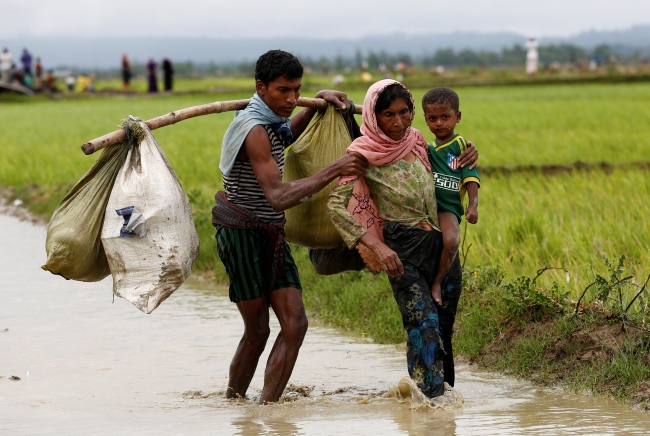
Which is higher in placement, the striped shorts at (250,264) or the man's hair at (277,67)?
the man's hair at (277,67)

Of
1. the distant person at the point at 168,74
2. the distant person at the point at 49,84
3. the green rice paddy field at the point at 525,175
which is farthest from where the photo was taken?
the distant person at the point at 49,84

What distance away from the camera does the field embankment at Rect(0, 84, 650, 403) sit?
170 inches

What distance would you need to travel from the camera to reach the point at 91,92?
115 ft

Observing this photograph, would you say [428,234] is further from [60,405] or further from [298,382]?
[60,405]

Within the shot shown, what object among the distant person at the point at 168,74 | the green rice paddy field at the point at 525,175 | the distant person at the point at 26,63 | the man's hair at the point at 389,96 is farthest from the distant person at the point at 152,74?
the man's hair at the point at 389,96

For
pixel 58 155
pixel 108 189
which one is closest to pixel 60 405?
pixel 108 189

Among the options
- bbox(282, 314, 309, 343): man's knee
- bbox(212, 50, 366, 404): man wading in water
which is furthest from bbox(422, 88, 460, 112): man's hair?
bbox(282, 314, 309, 343): man's knee

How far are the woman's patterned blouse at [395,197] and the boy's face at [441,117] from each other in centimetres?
15

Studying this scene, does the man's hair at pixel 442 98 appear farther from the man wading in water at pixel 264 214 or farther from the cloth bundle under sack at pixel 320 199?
the cloth bundle under sack at pixel 320 199

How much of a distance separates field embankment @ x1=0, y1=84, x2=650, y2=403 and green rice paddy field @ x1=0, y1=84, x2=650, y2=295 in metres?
0.02

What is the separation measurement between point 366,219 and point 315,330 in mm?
2065

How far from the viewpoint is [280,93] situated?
3.73m

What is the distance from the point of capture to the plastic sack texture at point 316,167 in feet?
13.6

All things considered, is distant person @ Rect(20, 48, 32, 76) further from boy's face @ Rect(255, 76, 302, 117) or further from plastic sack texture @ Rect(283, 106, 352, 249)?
boy's face @ Rect(255, 76, 302, 117)
